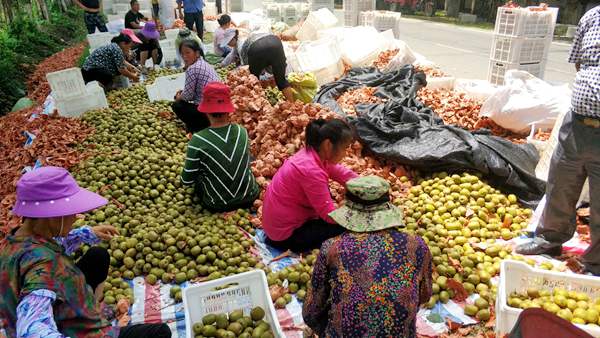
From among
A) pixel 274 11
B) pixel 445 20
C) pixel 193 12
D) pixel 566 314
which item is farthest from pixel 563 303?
pixel 445 20

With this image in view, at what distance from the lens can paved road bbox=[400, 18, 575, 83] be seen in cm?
1095

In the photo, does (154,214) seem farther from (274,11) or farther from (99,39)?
(274,11)

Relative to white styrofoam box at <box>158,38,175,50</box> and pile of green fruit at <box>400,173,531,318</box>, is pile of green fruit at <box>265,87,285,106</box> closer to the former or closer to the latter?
pile of green fruit at <box>400,173,531,318</box>

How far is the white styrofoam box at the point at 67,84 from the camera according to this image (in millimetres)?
5766

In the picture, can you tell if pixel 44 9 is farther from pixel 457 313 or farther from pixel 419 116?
pixel 457 313

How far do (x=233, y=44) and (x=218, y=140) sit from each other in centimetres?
581

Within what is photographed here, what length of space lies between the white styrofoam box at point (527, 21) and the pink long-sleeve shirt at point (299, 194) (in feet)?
13.9

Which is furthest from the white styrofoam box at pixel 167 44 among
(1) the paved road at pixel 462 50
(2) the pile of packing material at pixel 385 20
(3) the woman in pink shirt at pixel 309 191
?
(3) the woman in pink shirt at pixel 309 191

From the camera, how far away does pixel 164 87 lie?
6.71 m

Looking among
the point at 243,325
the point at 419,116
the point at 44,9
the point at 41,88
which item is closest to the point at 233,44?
the point at 41,88

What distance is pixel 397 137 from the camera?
469cm

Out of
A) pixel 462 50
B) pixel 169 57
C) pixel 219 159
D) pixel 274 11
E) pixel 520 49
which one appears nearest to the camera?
pixel 219 159

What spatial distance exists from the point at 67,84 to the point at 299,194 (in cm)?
431

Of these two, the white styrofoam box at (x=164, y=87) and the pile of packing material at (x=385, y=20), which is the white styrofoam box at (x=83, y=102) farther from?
the pile of packing material at (x=385, y=20)
